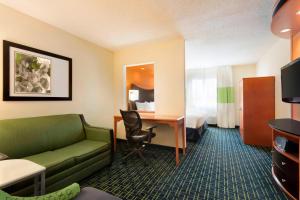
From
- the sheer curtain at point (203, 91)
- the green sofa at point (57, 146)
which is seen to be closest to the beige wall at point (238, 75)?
the sheer curtain at point (203, 91)

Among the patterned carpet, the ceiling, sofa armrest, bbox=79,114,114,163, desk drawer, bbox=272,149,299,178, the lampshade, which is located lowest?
the patterned carpet

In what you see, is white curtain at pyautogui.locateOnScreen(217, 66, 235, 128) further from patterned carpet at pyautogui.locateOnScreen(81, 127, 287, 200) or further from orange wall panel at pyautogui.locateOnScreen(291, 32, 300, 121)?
orange wall panel at pyautogui.locateOnScreen(291, 32, 300, 121)

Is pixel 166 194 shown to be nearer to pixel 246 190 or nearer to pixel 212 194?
pixel 212 194

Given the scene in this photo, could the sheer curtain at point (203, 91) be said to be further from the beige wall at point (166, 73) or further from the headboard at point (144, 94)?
the beige wall at point (166, 73)

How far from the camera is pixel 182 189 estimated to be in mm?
1963

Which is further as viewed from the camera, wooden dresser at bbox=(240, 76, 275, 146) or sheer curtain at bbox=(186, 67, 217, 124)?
sheer curtain at bbox=(186, 67, 217, 124)

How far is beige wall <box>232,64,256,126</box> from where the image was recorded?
18.7 ft

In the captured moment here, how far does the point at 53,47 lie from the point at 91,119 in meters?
1.66

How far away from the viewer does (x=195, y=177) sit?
226cm

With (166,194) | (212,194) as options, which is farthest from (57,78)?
(212,194)

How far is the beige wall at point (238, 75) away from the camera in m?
5.71

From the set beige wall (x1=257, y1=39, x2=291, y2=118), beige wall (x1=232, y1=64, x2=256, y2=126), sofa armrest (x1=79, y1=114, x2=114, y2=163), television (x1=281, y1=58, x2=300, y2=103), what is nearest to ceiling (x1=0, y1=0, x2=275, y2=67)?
beige wall (x1=257, y1=39, x2=291, y2=118)

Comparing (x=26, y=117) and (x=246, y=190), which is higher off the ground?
(x=26, y=117)

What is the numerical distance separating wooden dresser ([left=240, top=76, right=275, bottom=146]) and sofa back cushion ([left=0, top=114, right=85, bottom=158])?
396cm
